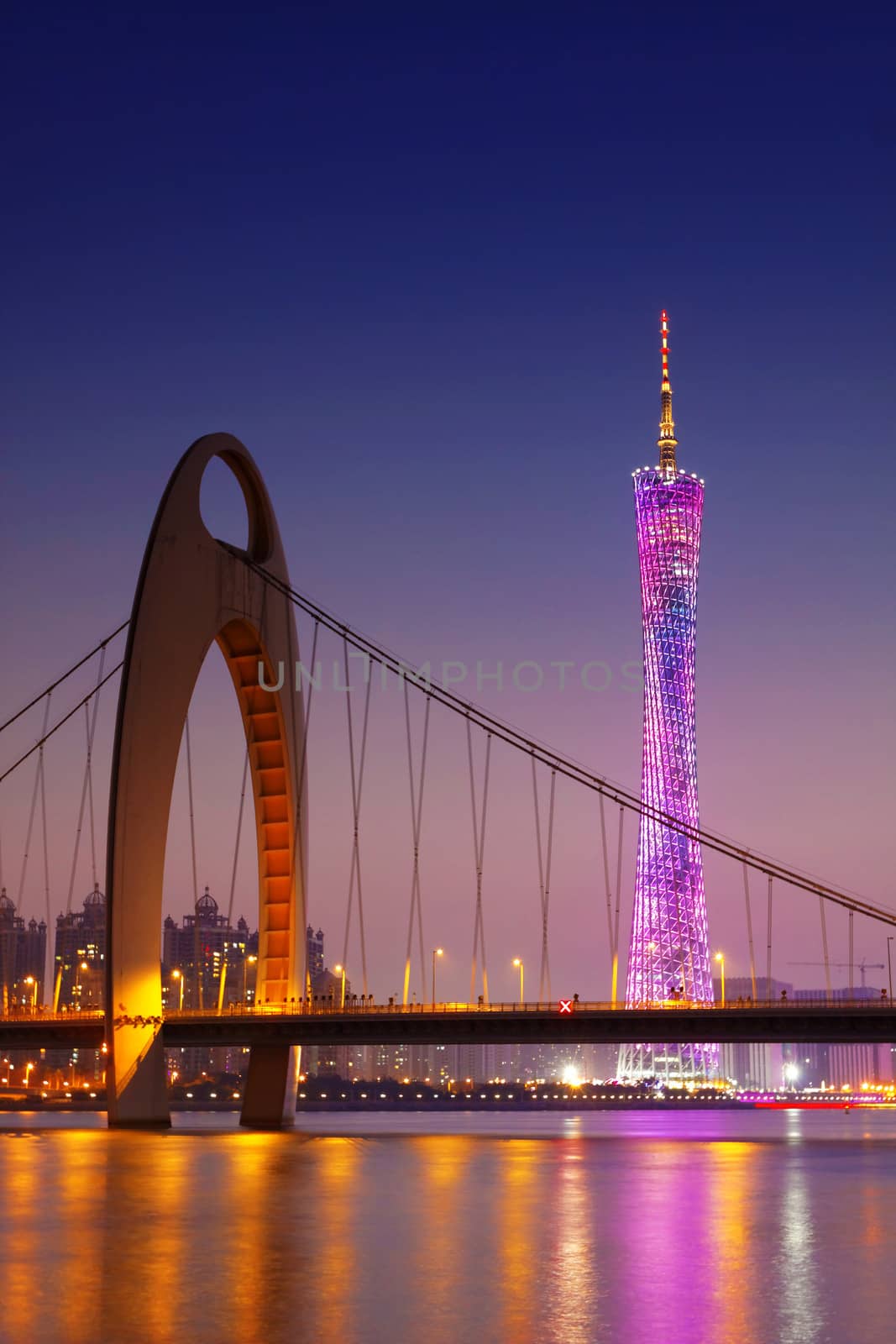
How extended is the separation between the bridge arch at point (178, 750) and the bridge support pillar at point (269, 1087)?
0.22 ft

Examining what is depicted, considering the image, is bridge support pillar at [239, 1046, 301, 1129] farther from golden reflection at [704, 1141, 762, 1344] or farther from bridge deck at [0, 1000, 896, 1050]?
golden reflection at [704, 1141, 762, 1344]

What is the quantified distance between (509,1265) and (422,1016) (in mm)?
48130

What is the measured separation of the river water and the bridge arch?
54.2 feet

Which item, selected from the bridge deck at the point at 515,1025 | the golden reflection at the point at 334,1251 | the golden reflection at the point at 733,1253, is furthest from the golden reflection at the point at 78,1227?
the bridge deck at the point at 515,1025

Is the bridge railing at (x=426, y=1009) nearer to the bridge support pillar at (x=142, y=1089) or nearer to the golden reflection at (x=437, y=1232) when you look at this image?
the bridge support pillar at (x=142, y=1089)

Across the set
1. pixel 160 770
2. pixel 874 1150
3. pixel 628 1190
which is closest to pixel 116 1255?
pixel 628 1190

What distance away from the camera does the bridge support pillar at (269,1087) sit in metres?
76.4

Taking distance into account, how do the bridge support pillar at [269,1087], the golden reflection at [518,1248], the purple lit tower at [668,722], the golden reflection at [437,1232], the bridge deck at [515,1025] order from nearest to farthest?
the golden reflection at [518,1248]
the golden reflection at [437,1232]
the bridge deck at [515,1025]
the bridge support pillar at [269,1087]
the purple lit tower at [668,722]

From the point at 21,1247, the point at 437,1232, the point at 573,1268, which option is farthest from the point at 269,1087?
the point at 573,1268

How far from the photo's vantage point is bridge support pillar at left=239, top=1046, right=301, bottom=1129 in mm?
76438

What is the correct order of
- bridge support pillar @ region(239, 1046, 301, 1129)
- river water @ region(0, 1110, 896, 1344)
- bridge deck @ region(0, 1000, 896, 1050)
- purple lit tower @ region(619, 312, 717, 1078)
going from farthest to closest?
purple lit tower @ region(619, 312, 717, 1078)
bridge support pillar @ region(239, 1046, 301, 1129)
bridge deck @ region(0, 1000, 896, 1050)
river water @ region(0, 1110, 896, 1344)

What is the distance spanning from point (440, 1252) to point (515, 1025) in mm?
46986

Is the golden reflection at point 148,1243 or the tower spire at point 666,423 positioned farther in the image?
the tower spire at point 666,423

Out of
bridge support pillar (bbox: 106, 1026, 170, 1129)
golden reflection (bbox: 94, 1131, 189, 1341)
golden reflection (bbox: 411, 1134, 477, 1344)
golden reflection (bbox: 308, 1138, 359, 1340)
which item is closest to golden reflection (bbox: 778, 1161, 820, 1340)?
golden reflection (bbox: 411, 1134, 477, 1344)
